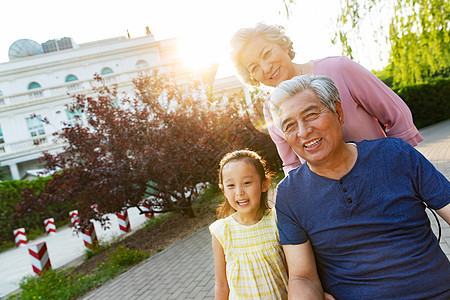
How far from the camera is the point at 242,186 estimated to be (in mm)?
2189

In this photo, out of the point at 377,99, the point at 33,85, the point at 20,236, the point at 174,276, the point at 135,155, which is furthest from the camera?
the point at 33,85

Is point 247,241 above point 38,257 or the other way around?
above

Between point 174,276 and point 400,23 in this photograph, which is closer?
point 174,276

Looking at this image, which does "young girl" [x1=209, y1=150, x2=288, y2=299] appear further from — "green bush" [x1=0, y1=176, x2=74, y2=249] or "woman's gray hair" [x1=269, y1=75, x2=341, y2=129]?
"green bush" [x1=0, y1=176, x2=74, y2=249]

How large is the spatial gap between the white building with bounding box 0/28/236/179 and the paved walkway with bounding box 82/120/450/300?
65.3 feet

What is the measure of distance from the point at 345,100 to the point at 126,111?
23.6 feet

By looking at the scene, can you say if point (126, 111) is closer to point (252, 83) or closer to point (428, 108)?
point (252, 83)

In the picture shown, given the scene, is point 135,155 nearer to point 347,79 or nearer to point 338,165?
point 347,79

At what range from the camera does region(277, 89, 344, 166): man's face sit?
1.62 metres

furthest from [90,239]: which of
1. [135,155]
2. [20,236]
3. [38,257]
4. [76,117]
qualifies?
[20,236]

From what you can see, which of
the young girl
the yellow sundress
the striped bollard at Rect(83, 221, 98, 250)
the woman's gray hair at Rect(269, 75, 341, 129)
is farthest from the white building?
the woman's gray hair at Rect(269, 75, 341, 129)

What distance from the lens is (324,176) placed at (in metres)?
1.65

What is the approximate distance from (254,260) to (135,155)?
19.3 feet

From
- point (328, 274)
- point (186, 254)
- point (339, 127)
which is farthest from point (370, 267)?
point (186, 254)
